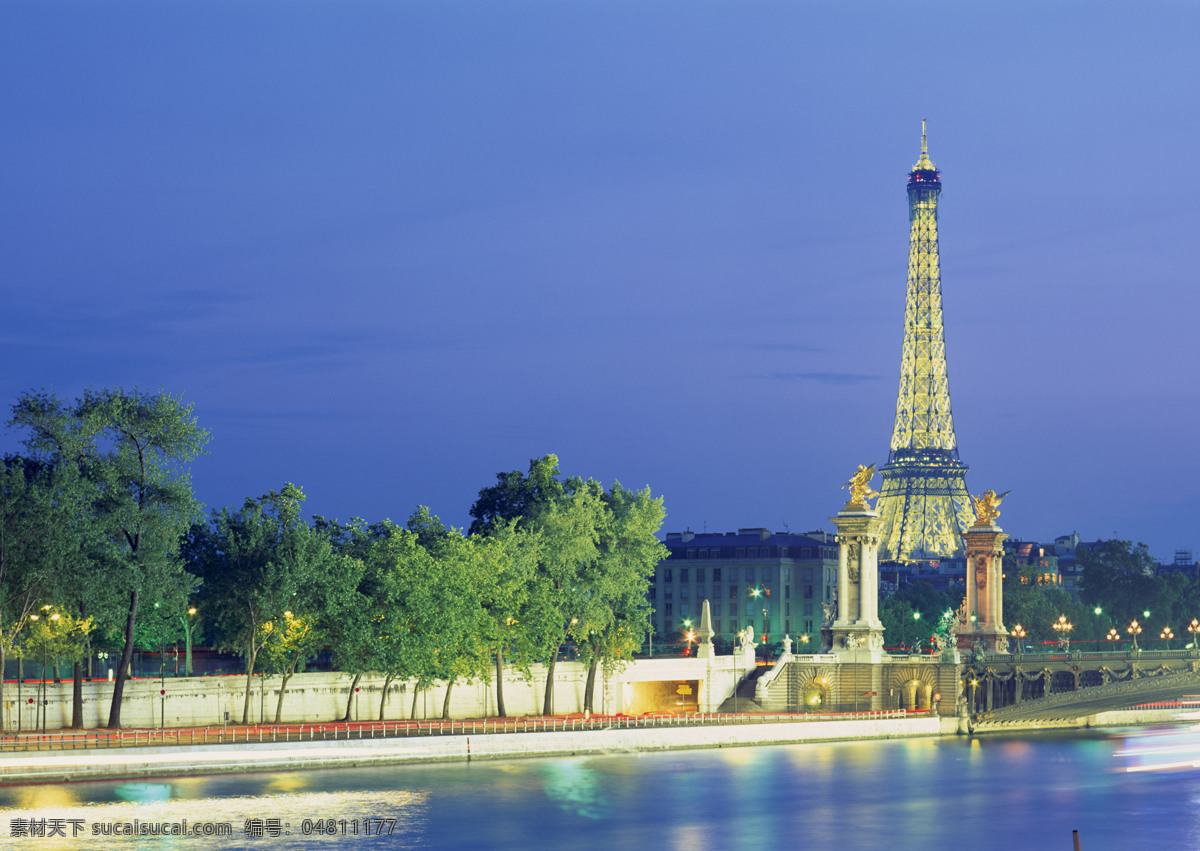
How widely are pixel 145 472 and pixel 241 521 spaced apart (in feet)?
31.2

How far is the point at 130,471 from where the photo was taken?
9181cm

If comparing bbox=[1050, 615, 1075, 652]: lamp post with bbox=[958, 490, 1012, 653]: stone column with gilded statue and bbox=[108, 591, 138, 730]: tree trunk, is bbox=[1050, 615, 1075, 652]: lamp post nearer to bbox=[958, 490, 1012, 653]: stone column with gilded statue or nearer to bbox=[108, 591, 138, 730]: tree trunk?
bbox=[958, 490, 1012, 653]: stone column with gilded statue

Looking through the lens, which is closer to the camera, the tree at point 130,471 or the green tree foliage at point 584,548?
the tree at point 130,471

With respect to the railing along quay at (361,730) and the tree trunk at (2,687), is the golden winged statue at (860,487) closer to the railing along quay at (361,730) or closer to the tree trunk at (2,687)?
the railing along quay at (361,730)

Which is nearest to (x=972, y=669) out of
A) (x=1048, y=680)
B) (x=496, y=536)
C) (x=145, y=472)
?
(x=1048, y=680)

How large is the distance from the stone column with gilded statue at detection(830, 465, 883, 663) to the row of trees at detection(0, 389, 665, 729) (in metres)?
19.1

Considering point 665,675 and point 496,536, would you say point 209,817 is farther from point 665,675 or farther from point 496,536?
point 665,675

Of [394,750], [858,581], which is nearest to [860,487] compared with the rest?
[858,581]

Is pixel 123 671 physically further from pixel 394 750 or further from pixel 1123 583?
pixel 1123 583

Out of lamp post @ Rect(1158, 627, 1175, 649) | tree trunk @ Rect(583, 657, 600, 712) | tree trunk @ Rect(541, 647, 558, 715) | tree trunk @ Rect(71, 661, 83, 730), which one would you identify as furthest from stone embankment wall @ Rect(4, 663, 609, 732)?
lamp post @ Rect(1158, 627, 1175, 649)

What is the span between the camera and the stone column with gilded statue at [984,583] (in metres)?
155

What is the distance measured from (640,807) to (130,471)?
98.3ft

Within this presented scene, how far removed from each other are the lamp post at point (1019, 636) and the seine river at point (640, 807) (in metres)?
46.2

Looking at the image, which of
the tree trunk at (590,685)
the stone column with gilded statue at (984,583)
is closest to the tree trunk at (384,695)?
the tree trunk at (590,685)
